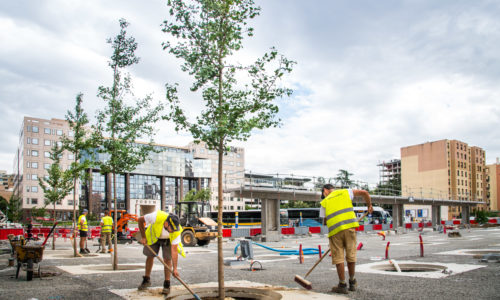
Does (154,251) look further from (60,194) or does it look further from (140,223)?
(60,194)

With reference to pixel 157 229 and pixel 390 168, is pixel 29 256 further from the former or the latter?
pixel 390 168

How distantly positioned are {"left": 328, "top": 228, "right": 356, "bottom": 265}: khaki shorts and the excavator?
1810 centimetres

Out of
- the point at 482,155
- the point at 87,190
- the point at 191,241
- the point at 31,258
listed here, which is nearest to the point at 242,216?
the point at 191,241

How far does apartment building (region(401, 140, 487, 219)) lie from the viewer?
106875 mm

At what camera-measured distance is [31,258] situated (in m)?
9.36

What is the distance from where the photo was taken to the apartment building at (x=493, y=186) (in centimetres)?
12650

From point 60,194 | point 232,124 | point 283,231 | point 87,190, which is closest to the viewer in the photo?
point 232,124

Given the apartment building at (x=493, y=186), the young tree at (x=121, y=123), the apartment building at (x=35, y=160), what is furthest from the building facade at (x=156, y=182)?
the young tree at (x=121, y=123)

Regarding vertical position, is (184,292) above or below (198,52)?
below

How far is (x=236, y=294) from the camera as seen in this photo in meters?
7.04

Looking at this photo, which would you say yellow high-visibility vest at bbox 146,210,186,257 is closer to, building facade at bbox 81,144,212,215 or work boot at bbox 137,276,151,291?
work boot at bbox 137,276,151,291

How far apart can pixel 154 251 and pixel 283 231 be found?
98.2 ft

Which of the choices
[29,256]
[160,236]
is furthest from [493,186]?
[29,256]

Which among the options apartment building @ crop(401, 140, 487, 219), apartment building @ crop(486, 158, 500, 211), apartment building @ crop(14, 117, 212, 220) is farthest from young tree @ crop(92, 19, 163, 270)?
apartment building @ crop(486, 158, 500, 211)
